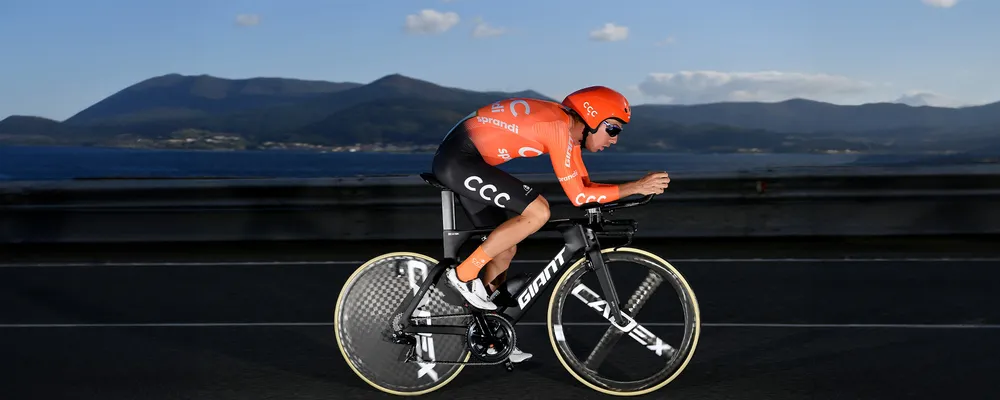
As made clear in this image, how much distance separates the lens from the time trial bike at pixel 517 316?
5195 mm

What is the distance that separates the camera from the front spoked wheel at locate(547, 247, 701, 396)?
518cm

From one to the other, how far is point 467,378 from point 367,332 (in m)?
0.66

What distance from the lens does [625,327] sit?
5.30 m

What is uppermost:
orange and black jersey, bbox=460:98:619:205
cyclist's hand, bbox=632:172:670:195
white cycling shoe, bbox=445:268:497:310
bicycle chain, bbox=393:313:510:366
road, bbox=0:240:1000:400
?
orange and black jersey, bbox=460:98:619:205

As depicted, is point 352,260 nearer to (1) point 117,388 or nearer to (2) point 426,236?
(2) point 426,236

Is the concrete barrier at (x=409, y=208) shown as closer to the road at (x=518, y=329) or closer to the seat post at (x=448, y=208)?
the road at (x=518, y=329)

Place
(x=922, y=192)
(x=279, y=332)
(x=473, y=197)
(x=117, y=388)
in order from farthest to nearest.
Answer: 1. (x=922, y=192)
2. (x=279, y=332)
3. (x=117, y=388)
4. (x=473, y=197)

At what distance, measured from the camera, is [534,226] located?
5.05 m

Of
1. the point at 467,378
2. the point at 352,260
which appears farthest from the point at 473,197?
the point at 352,260

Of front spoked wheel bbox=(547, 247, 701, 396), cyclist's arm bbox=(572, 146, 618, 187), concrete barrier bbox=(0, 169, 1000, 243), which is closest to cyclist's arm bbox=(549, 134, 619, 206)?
cyclist's arm bbox=(572, 146, 618, 187)

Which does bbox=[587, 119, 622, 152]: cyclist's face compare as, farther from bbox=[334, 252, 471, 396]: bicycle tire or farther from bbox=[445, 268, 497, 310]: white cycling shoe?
bbox=[334, 252, 471, 396]: bicycle tire

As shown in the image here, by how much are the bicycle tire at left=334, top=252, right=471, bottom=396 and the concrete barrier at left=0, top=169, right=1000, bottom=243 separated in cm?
681

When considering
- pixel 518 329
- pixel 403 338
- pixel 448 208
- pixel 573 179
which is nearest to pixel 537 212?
pixel 573 179

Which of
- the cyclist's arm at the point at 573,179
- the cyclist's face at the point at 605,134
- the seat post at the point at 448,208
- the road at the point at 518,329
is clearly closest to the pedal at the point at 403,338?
the road at the point at 518,329
